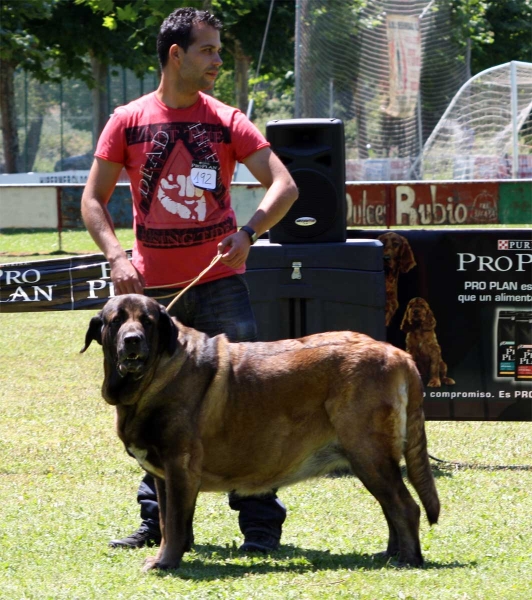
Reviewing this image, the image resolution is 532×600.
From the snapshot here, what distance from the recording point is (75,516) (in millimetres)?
6094

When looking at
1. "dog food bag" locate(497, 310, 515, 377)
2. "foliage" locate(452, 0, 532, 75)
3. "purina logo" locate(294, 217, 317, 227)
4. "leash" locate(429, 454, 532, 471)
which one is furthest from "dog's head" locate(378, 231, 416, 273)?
"foliage" locate(452, 0, 532, 75)

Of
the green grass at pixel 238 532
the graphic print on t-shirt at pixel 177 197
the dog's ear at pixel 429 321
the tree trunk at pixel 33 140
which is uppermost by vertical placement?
the tree trunk at pixel 33 140

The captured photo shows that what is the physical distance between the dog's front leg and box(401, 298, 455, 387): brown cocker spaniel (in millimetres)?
3118

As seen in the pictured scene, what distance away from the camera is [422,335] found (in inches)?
301

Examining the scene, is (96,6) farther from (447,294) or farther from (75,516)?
(75,516)

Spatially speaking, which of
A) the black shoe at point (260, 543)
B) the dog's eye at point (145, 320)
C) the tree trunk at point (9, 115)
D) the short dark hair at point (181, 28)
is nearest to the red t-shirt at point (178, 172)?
the short dark hair at point (181, 28)

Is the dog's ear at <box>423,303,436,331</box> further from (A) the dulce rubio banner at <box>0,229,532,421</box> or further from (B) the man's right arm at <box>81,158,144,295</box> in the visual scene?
(B) the man's right arm at <box>81,158,144,295</box>

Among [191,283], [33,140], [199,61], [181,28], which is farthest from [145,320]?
[33,140]

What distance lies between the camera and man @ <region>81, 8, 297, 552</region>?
5129 mm

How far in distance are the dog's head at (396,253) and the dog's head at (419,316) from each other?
24 centimetres

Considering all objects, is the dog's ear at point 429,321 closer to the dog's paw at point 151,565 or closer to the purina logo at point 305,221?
the purina logo at point 305,221

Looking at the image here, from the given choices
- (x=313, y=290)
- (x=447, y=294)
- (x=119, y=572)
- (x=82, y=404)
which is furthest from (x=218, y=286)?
(x=82, y=404)

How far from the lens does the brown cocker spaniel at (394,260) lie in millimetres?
7527

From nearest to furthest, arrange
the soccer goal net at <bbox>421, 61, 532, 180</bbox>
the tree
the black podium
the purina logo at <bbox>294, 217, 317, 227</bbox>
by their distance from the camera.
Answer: the black podium, the purina logo at <bbox>294, 217, 317, 227</bbox>, the soccer goal net at <bbox>421, 61, 532, 180</bbox>, the tree
